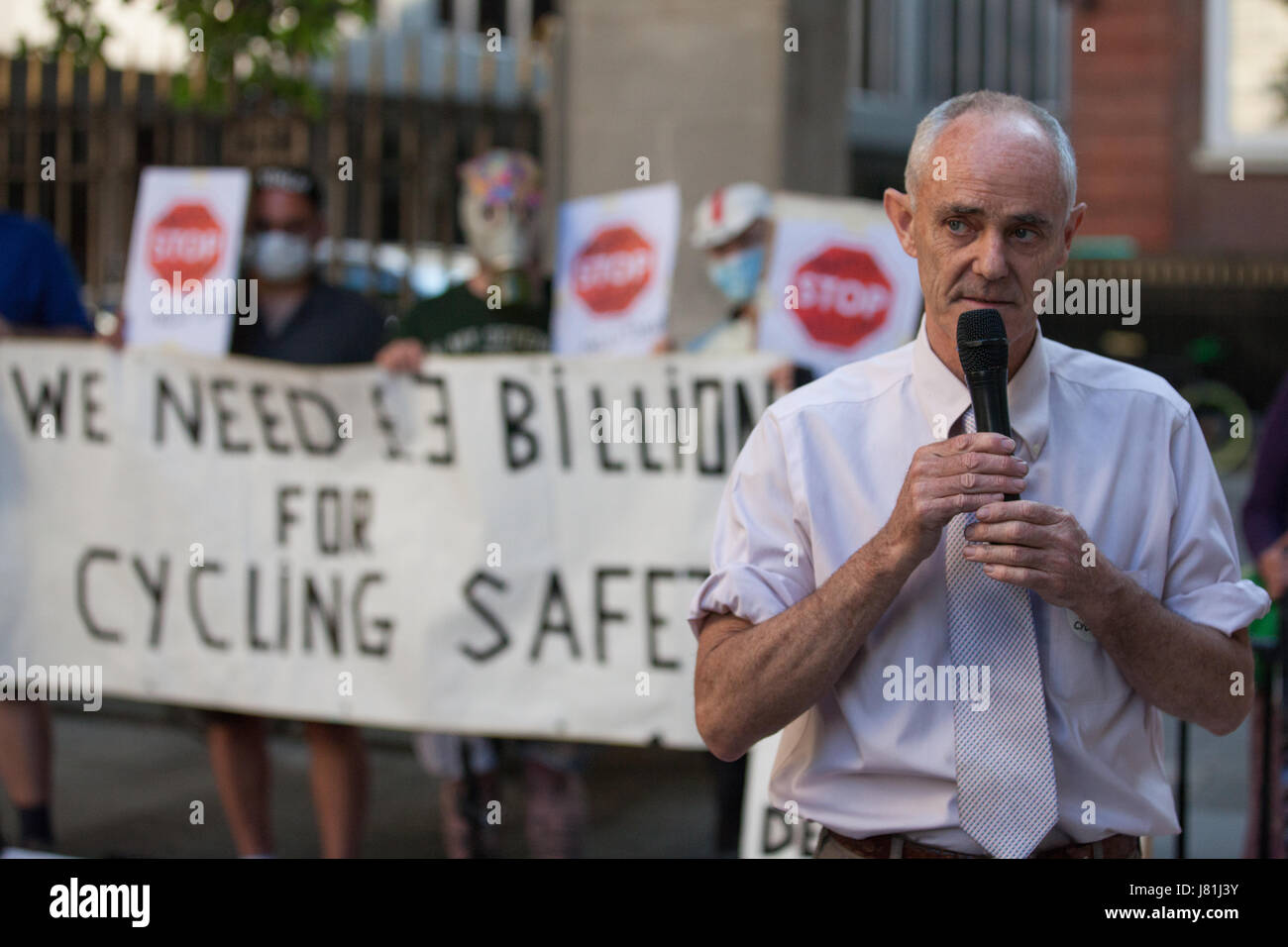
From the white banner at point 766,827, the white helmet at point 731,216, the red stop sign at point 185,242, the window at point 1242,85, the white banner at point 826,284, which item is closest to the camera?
the white banner at point 766,827

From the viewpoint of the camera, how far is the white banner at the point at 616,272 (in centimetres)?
499

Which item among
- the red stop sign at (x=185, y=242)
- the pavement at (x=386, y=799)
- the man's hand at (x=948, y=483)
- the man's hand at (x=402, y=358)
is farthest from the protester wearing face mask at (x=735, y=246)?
the man's hand at (x=948, y=483)

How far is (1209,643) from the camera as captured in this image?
1897 millimetres

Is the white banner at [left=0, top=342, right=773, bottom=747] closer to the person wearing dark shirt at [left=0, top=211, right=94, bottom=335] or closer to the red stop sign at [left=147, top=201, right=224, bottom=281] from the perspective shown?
the person wearing dark shirt at [left=0, top=211, right=94, bottom=335]

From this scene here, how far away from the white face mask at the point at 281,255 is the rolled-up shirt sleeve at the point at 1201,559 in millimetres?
3573

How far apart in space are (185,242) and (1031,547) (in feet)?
14.1

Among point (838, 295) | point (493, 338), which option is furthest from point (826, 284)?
point (493, 338)

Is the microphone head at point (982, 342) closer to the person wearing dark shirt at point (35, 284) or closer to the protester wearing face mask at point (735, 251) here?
the protester wearing face mask at point (735, 251)

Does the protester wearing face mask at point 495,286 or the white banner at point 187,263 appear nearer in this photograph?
the protester wearing face mask at point 495,286

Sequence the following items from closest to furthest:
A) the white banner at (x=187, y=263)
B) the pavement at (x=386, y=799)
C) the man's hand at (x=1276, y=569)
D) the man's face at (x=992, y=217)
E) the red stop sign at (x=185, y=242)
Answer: the man's face at (x=992, y=217) < the man's hand at (x=1276, y=569) < the white banner at (x=187, y=263) < the red stop sign at (x=185, y=242) < the pavement at (x=386, y=799)

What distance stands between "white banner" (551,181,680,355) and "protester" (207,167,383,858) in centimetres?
63

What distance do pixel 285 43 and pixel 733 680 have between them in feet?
16.8

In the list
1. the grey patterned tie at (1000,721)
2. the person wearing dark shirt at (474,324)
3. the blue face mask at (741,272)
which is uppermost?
the blue face mask at (741,272)

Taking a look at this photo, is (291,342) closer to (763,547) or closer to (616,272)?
(616,272)
